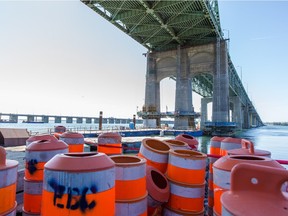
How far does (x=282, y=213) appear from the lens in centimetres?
177

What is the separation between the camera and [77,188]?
2.33 m

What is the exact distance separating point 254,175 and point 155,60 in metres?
57.7

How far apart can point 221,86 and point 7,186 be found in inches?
1911

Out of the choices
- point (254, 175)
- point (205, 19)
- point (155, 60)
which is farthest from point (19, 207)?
point (155, 60)

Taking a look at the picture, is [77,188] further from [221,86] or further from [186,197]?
[221,86]

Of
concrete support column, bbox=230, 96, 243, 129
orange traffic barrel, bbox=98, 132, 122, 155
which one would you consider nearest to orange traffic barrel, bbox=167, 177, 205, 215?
orange traffic barrel, bbox=98, 132, 122, 155

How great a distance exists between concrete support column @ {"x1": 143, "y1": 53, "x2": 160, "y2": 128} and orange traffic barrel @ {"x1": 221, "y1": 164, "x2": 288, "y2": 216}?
51.2 m

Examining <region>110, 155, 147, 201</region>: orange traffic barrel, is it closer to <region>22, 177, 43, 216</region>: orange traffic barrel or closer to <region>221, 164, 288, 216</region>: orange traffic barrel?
<region>221, 164, 288, 216</region>: orange traffic barrel

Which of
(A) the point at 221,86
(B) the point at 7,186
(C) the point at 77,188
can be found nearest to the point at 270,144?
(A) the point at 221,86

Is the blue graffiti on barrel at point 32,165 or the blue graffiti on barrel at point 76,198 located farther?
the blue graffiti on barrel at point 32,165

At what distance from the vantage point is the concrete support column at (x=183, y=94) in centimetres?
5000

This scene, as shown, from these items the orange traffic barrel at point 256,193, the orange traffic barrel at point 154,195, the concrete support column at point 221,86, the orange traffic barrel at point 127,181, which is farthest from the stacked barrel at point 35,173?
the concrete support column at point 221,86

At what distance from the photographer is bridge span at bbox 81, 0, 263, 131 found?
1559 inches

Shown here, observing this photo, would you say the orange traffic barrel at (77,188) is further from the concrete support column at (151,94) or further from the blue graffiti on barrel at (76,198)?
the concrete support column at (151,94)
